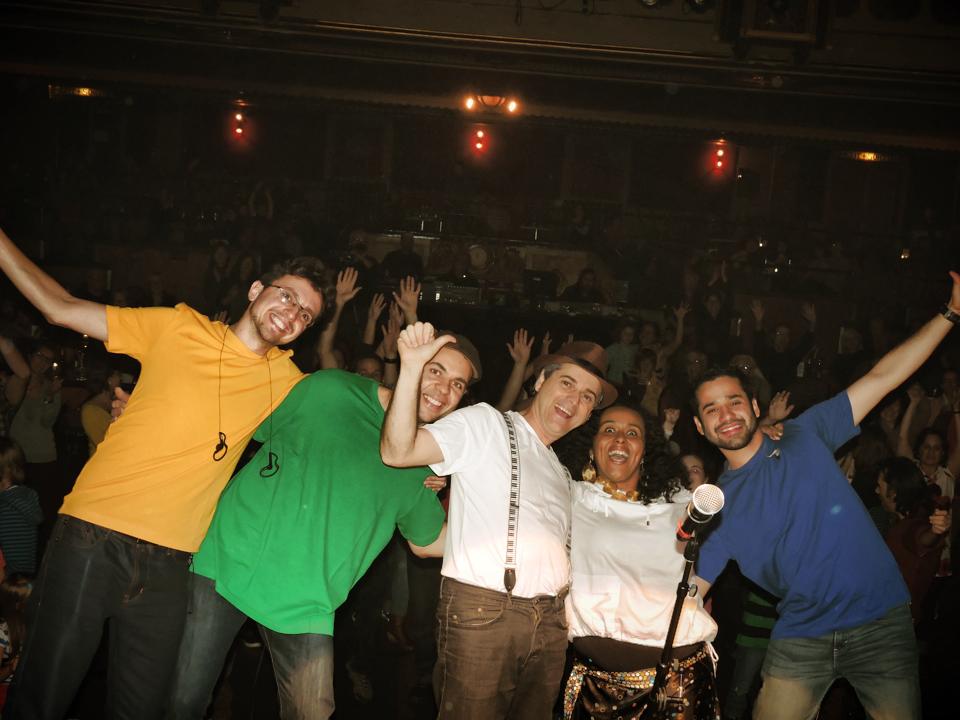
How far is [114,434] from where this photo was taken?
2.82 meters

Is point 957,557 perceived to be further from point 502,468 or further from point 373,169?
point 373,169

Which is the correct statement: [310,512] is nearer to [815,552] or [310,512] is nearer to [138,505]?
[138,505]

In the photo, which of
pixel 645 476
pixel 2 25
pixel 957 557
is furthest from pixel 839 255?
pixel 2 25

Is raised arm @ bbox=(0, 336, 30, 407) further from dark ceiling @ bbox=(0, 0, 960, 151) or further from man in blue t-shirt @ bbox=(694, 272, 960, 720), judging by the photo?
man in blue t-shirt @ bbox=(694, 272, 960, 720)

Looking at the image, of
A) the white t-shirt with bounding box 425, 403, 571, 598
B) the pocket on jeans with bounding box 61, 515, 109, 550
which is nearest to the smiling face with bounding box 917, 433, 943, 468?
the white t-shirt with bounding box 425, 403, 571, 598

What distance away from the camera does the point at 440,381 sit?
3.13 meters

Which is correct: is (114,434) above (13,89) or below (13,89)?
below

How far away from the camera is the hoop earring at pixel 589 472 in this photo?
353cm

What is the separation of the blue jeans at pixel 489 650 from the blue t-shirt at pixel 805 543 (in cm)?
80

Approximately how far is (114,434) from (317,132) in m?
12.1

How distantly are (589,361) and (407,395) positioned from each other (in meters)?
1.00

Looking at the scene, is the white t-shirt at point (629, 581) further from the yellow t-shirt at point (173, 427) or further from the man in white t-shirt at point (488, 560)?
the yellow t-shirt at point (173, 427)

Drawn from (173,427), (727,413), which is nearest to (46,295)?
(173,427)

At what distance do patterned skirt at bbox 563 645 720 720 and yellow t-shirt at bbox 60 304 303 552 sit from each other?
1.73m
